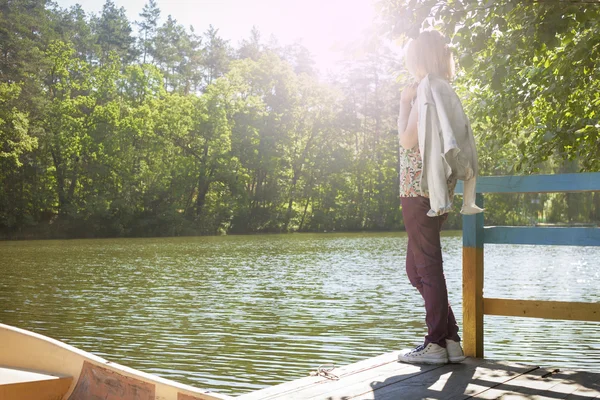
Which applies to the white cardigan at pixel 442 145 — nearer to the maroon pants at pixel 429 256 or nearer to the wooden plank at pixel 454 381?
the maroon pants at pixel 429 256

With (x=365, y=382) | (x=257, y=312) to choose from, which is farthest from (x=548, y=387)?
(x=257, y=312)

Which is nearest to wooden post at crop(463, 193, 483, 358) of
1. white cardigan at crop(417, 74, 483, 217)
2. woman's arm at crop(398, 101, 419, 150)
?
white cardigan at crop(417, 74, 483, 217)

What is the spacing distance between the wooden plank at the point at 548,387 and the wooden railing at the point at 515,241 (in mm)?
329

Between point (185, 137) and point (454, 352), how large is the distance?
138ft

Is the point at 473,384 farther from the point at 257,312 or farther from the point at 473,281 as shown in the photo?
the point at 257,312

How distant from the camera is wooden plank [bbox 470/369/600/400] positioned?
10.3ft

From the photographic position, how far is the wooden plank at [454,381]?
3203mm

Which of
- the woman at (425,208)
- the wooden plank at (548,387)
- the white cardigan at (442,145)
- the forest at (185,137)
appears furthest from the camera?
the forest at (185,137)

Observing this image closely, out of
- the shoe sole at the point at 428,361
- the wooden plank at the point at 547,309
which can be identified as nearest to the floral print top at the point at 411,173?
the wooden plank at the point at 547,309

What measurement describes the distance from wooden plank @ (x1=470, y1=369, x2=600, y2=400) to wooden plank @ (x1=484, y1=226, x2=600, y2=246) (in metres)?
0.64

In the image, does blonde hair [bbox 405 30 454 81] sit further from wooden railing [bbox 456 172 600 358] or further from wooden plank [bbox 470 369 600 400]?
wooden plank [bbox 470 369 600 400]

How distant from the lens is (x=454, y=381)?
3441 millimetres

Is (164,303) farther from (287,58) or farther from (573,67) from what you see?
(287,58)

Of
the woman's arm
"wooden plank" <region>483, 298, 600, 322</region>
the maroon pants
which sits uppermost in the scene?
the woman's arm
